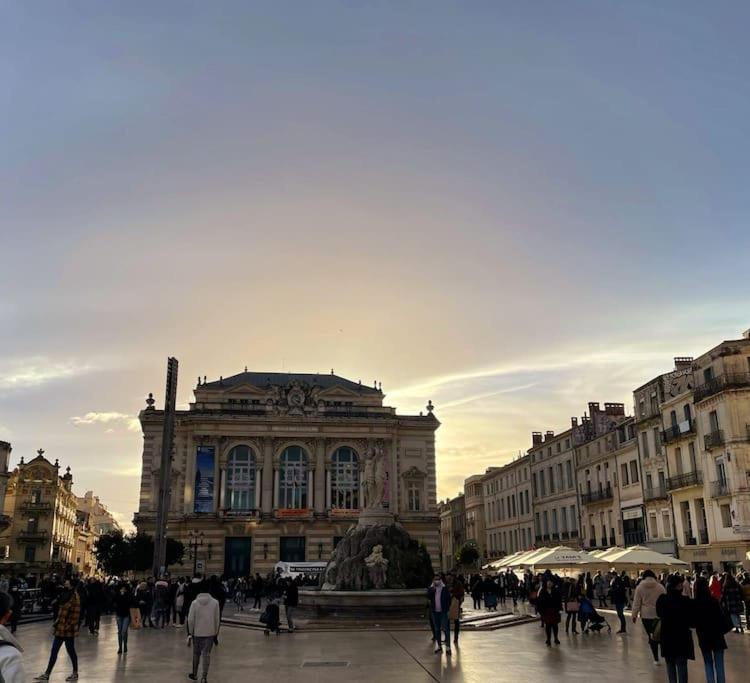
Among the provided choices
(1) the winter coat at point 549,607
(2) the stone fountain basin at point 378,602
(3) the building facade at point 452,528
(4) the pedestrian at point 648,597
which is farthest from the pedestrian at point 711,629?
(3) the building facade at point 452,528

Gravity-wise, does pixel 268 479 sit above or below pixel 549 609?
above

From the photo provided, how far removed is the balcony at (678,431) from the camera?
4019cm

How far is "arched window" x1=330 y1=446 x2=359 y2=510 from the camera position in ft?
207

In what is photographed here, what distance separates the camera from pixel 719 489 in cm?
3709

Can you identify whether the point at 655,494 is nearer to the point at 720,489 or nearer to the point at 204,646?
the point at 720,489

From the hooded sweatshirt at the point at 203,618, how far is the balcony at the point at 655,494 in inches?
1465

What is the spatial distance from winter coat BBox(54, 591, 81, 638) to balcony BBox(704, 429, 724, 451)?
107ft

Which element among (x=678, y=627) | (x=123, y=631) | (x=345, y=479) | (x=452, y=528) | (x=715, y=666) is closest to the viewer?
(x=678, y=627)

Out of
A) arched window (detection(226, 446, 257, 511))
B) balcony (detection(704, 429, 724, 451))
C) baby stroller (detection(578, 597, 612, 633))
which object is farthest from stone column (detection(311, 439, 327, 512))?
baby stroller (detection(578, 597, 612, 633))

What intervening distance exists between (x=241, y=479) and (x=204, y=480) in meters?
3.16

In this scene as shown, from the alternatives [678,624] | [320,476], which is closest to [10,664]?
[678,624]

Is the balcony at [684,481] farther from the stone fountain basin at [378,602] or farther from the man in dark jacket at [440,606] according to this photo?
the man in dark jacket at [440,606]

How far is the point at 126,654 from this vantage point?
58.3ft

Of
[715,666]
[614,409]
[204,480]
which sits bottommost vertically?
[715,666]
